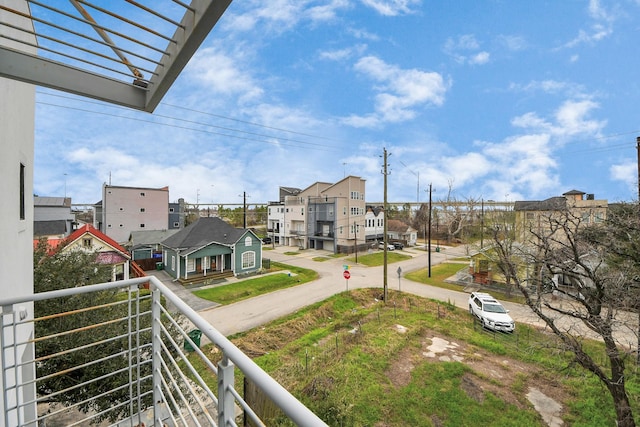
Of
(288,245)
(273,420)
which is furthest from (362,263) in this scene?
(273,420)

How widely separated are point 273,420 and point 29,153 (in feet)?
16.9

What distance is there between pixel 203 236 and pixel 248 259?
137 inches

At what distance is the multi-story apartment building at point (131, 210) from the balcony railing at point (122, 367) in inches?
873

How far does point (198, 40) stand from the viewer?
57.5 inches

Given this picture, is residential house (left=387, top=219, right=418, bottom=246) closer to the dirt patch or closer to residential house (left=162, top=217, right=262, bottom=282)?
residential house (left=162, top=217, right=262, bottom=282)

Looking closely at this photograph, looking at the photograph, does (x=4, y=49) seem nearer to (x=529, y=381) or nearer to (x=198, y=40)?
(x=198, y=40)

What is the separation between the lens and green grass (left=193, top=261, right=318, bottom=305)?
13.8 m

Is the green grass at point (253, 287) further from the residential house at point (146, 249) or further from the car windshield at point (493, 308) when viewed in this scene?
the car windshield at point (493, 308)

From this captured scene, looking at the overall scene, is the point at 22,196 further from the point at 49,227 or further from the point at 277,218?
the point at 277,218

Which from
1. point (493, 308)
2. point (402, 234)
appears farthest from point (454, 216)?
point (493, 308)

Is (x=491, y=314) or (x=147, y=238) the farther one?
(x=147, y=238)

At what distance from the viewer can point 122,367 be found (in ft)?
13.0

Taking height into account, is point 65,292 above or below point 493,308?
above

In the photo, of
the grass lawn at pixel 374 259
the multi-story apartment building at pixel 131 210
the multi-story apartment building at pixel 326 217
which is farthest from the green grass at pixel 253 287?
the multi-story apartment building at pixel 131 210
